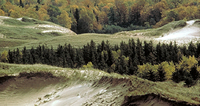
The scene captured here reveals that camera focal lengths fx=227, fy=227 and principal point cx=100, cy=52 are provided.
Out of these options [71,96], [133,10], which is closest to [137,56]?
[71,96]

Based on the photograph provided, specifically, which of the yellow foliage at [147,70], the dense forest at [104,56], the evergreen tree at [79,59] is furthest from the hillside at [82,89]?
the evergreen tree at [79,59]

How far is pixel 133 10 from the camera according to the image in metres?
158

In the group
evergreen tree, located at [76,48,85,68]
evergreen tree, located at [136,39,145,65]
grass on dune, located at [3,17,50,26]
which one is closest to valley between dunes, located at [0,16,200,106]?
evergreen tree, located at [136,39,145,65]

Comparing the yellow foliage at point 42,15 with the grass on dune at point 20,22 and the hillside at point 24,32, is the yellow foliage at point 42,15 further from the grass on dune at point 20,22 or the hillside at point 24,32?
the hillside at point 24,32

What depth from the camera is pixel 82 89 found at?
10492 mm

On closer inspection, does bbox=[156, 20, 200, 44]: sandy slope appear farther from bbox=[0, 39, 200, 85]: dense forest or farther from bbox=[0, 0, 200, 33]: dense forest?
bbox=[0, 0, 200, 33]: dense forest

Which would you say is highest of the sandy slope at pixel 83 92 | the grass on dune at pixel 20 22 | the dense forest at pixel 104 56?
the grass on dune at pixel 20 22

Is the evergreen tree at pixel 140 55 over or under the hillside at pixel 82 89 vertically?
under

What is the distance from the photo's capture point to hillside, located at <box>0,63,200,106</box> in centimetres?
718

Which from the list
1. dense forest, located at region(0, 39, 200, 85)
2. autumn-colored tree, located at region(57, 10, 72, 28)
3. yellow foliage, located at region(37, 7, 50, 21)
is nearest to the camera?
dense forest, located at region(0, 39, 200, 85)

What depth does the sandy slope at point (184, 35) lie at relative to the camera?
215 feet

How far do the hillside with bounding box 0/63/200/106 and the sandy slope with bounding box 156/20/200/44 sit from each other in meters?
57.3

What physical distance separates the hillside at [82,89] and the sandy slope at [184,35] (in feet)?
188

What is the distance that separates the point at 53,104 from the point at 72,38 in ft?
210
